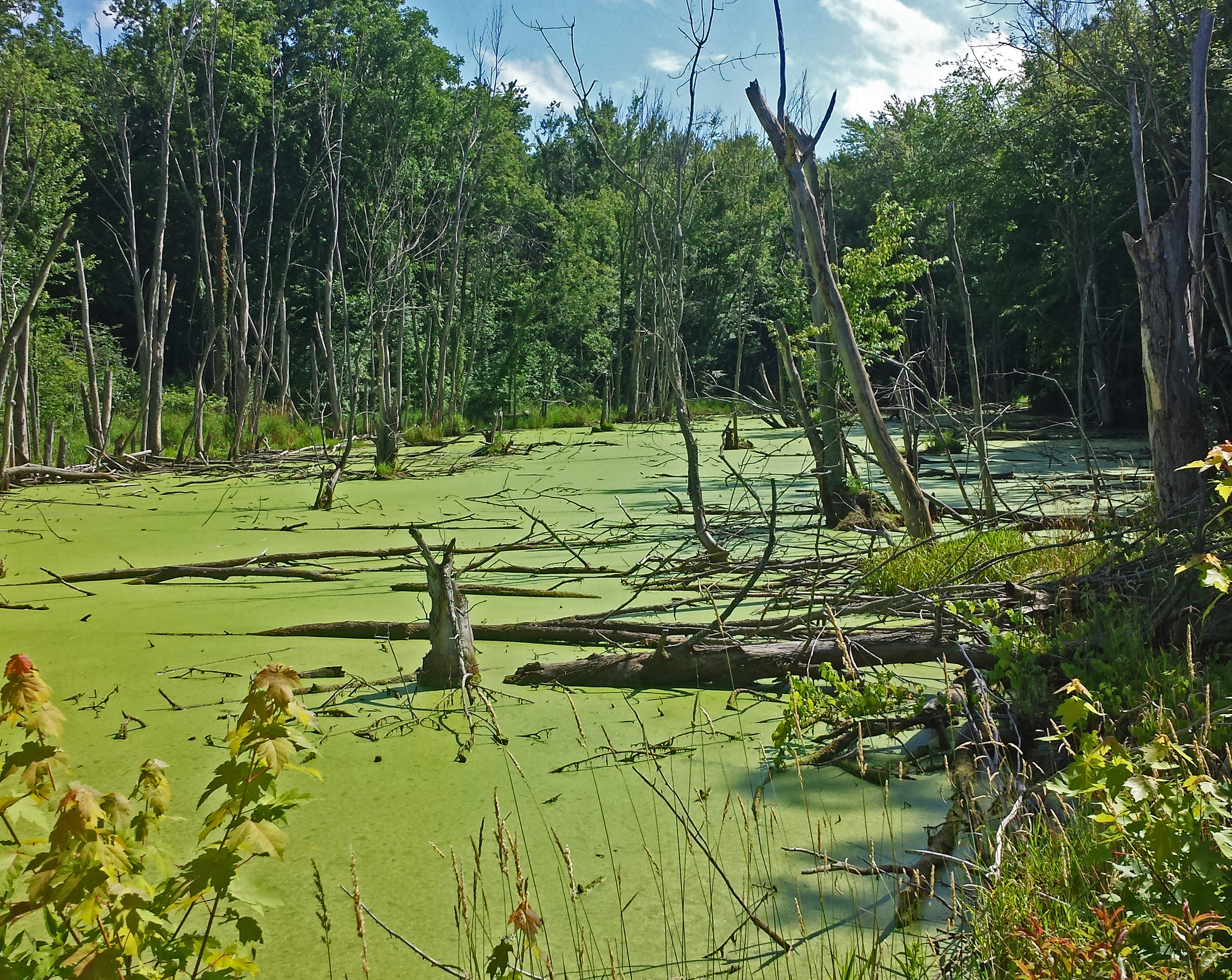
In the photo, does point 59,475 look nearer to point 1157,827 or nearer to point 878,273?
point 878,273

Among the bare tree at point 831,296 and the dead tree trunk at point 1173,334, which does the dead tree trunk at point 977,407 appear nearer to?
the bare tree at point 831,296

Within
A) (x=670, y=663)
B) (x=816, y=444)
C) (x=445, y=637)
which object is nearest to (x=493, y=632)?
(x=445, y=637)

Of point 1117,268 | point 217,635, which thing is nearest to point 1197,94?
point 217,635

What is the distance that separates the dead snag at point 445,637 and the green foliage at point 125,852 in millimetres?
1810

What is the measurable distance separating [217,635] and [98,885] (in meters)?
3.04

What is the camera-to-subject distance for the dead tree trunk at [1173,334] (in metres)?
3.50

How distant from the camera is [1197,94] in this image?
14.6 feet

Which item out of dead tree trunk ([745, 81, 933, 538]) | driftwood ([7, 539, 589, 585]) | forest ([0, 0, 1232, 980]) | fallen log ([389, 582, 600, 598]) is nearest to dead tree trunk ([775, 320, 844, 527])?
forest ([0, 0, 1232, 980])

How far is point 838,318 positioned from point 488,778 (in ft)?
10.2

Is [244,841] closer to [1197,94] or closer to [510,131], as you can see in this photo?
[1197,94]

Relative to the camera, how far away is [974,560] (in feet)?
13.5

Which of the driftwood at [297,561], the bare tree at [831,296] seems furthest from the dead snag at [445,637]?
the bare tree at [831,296]

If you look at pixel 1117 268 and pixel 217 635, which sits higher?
pixel 1117 268

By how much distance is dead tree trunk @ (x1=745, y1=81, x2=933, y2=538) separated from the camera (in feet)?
15.8
